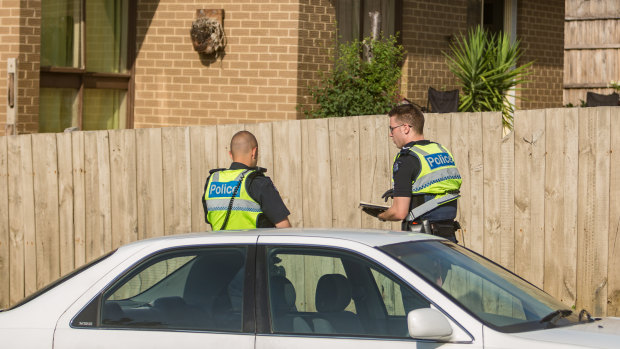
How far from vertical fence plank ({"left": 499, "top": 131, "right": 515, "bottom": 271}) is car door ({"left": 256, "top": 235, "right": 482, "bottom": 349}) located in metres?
→ 4.57

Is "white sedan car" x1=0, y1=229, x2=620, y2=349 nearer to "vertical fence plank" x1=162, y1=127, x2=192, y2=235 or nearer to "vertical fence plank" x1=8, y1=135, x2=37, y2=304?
"vertical fence plank" x1=162, y1=127, x2=192, y2=235

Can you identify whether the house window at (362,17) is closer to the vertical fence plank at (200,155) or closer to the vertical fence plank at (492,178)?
the vertical fence plank at (200,155)

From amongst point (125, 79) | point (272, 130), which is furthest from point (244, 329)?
point (125, 79)

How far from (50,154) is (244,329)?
5.65 meters

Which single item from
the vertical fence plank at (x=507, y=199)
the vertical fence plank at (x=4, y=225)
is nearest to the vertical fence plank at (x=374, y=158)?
the vertical fence plank at (x=507, y=199)

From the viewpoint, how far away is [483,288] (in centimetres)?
515

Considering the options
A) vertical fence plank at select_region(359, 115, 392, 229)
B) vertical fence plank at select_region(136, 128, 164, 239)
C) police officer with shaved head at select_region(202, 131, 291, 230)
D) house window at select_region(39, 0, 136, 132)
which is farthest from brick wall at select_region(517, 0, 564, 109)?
police officer with shaved head at select_region(202, 131, 291, 230)

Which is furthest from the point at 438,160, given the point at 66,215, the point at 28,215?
the point at 28,215

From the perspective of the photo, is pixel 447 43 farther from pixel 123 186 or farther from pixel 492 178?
pixel 123 186

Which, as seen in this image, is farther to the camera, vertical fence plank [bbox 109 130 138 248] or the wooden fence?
vertical fence plank [bbox 109 130 138 248]

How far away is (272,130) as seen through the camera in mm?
9773

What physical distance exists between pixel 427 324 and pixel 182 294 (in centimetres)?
135

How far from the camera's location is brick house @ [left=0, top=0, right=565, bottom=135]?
13.1 m

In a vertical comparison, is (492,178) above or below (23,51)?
below
